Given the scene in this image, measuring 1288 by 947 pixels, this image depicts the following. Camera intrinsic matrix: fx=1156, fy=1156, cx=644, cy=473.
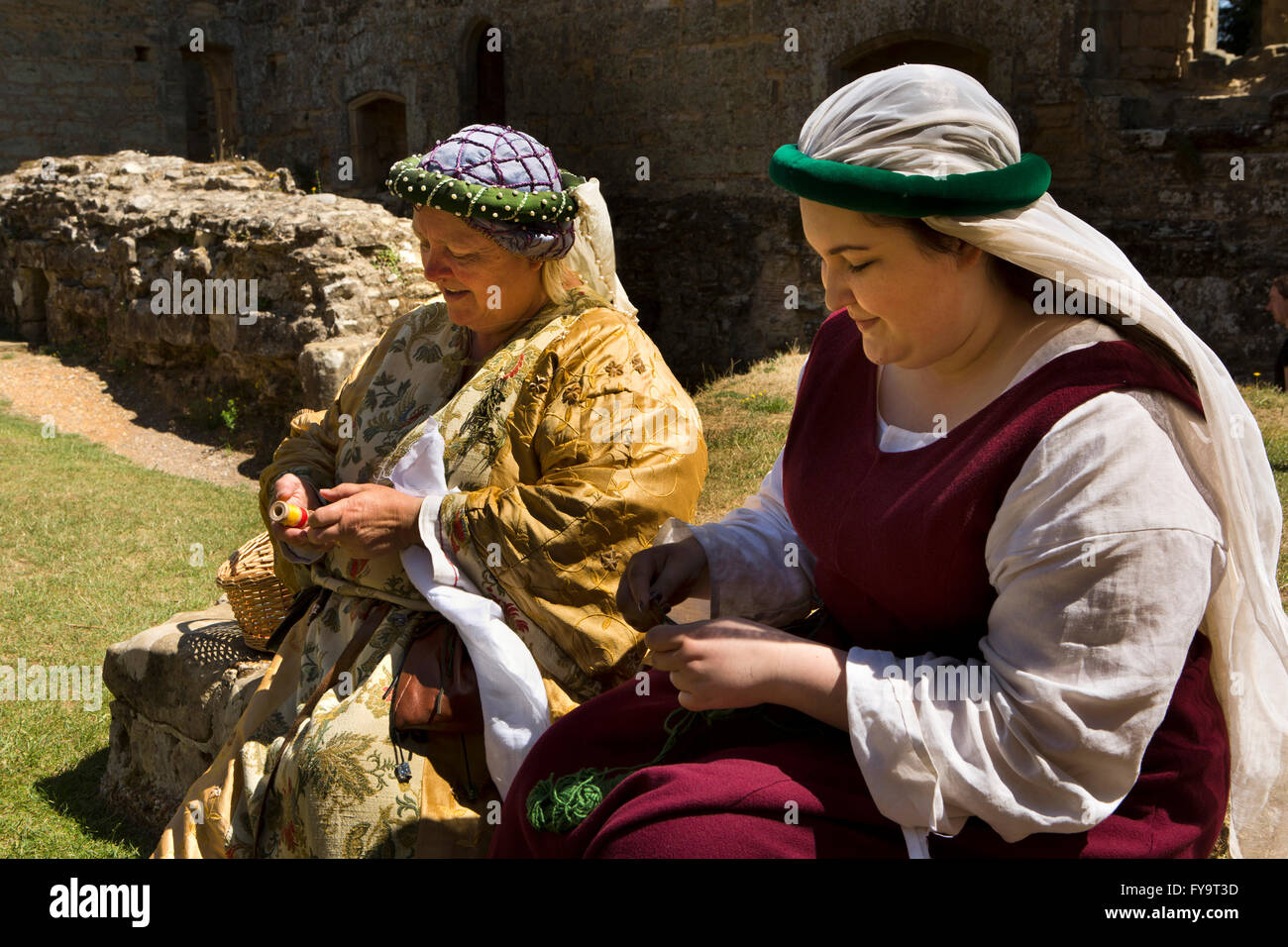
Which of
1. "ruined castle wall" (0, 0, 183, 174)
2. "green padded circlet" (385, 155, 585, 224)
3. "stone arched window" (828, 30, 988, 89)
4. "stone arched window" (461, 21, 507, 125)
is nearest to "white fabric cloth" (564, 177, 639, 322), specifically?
"green padded circlet" (385, 155, 585, 224)

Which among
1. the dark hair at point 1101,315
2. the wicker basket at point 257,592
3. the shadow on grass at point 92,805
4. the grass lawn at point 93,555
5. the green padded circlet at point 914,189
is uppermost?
the green padded circlet at point 914,189

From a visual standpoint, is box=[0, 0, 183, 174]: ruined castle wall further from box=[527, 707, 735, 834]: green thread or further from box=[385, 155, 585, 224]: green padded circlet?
box=[527, 707, 735, 834]: green thread

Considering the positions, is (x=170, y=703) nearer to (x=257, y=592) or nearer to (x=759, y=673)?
(x=257, y=592)

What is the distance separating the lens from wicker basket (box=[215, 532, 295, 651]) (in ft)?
10.3

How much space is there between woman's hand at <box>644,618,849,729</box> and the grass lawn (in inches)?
97.8

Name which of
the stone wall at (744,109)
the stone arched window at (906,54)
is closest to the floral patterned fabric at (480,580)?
the stone arched window at (906,54)

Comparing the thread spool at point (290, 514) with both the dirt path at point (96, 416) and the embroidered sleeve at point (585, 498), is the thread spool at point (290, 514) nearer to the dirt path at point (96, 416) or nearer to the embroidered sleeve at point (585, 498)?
the embroidered sleeve at point (585, 498)

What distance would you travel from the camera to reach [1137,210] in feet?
29.4

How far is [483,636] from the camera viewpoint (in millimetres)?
2156

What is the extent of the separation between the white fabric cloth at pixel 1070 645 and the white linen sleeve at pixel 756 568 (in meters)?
0.49

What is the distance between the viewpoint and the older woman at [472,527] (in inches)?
83.3
